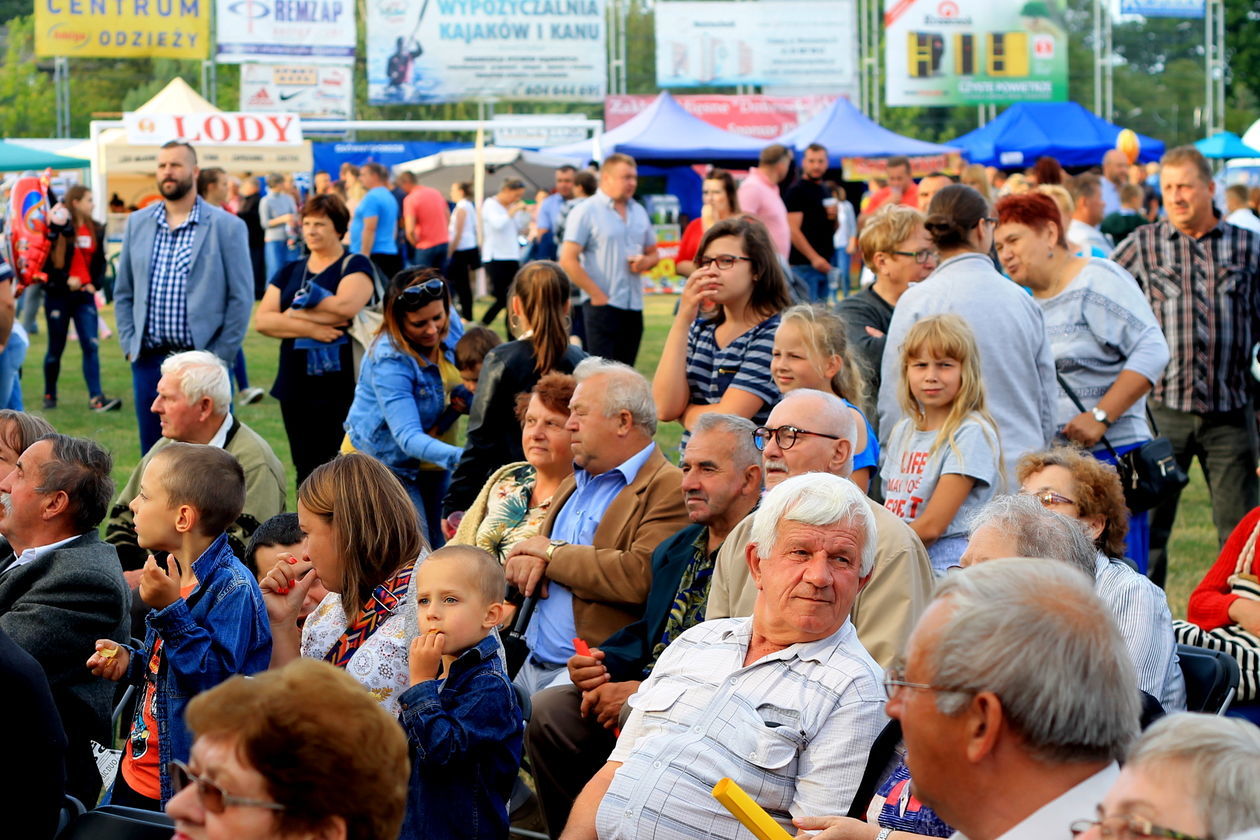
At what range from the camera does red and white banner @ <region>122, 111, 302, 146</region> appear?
832 inches

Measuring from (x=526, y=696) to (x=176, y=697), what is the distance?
2.73 ft

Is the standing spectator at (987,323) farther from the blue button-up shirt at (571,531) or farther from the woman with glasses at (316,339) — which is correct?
the woman with glasses at (316,339)

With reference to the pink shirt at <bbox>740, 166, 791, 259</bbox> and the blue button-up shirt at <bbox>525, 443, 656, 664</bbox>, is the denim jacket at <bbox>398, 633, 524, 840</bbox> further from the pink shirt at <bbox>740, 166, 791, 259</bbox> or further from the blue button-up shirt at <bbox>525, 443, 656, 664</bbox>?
the pink shirt at <bbox>740, 166, 791, 259</bbox>

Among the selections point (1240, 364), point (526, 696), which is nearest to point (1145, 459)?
point (1240, 364)

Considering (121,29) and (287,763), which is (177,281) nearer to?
(287,763)

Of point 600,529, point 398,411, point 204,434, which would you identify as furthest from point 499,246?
point 600,529

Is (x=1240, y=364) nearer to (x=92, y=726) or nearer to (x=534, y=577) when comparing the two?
(x=534, y=577)

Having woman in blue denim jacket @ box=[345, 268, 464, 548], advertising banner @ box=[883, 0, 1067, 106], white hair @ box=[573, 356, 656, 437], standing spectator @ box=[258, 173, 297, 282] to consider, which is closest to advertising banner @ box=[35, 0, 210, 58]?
standing spectator @ box=[258, 173, 297, 282]

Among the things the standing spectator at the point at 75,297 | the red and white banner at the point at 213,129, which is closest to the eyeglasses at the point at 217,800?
the standing spectator at the point at 75,297

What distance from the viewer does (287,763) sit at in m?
1.82

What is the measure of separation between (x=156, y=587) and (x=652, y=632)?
4.46 feet

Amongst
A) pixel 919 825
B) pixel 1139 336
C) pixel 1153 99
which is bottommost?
pixel 919 825

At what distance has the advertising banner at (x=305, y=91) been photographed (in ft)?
A: 108

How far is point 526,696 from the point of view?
340 cm
